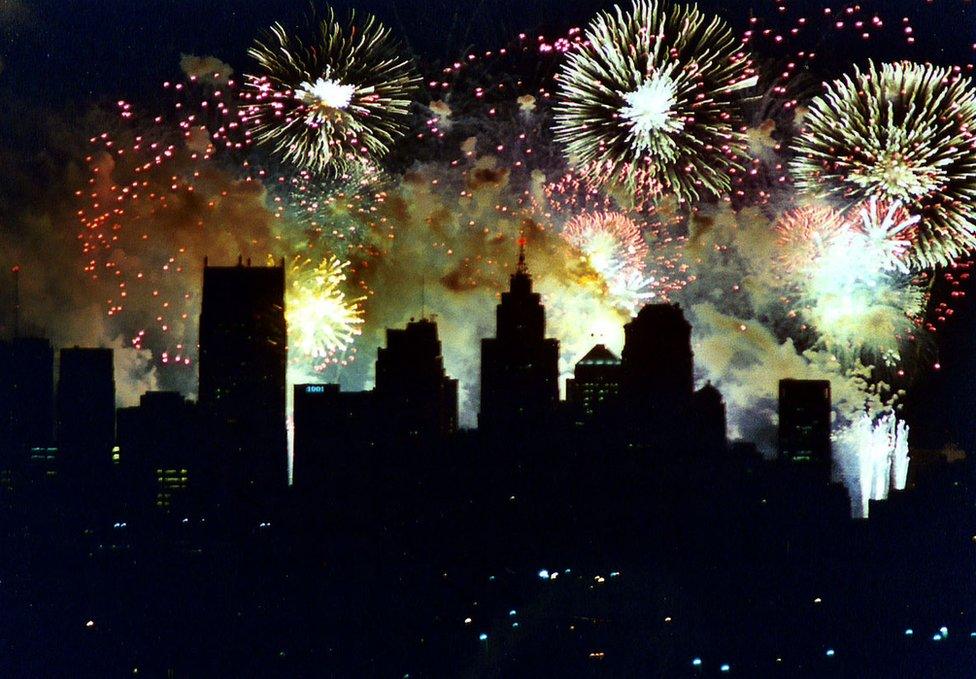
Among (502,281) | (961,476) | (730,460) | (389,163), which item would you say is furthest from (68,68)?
(961,476)

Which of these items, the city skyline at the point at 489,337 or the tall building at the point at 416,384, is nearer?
the city skyline at the point at 489,337

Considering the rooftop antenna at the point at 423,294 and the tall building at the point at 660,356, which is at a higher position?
the rooftop antenna at the point at 423,294

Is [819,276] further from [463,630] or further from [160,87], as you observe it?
[160,87]

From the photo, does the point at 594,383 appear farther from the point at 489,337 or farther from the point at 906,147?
the point at 906,147

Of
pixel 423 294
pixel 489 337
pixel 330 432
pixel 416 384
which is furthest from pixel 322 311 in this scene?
pixel 489 337

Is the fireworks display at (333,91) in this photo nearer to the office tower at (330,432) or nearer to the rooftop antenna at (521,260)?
the rooftop antenna at (521,260)

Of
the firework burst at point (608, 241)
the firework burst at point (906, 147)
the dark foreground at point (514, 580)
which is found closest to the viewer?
the firework burst at point (906, 147)

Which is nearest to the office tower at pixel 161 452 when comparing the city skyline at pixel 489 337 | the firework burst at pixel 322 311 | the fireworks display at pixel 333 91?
the city skyline at pixel 489 337
